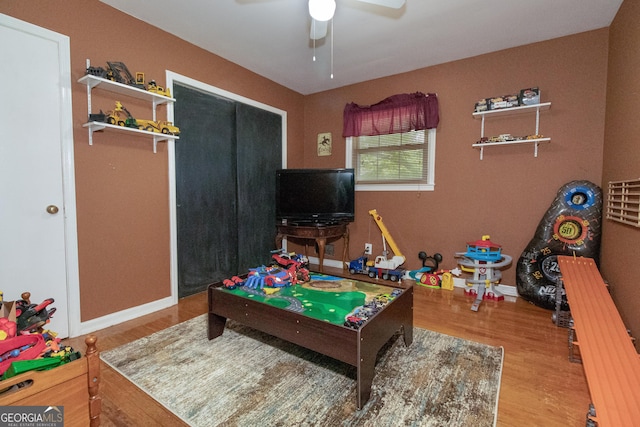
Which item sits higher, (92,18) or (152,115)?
(92,18)

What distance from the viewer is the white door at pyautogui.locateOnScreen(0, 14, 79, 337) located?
A: 6.42 feet

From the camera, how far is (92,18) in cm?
229

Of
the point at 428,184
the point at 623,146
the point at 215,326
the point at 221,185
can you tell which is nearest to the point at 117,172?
the point at 221,185

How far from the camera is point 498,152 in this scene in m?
3.19

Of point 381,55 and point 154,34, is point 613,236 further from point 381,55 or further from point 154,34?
point 154,34

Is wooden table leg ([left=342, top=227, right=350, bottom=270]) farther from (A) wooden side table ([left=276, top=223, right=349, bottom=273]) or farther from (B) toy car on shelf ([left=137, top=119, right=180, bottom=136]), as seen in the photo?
(B) toy car on shelf ([left=137, top=119, right=180, bottom=136])

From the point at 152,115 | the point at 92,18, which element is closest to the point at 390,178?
the point at 152,115

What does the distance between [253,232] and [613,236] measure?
11.4ft

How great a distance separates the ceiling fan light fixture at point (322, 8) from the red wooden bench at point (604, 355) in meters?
2.13

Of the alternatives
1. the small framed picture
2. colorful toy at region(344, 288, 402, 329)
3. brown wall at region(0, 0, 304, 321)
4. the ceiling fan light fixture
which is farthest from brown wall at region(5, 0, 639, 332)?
the ceiling fan light fixture

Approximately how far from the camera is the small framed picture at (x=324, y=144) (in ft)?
14.2

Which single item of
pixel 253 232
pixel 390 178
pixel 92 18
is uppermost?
pixel 92 18

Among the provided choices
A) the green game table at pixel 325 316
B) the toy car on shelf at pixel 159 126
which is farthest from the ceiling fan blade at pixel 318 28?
Answer: the green game table at pixel 325 316

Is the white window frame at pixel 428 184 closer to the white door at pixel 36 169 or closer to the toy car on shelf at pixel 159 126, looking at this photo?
the toy car on shelf at pixel 159 126
